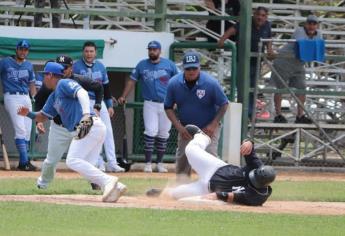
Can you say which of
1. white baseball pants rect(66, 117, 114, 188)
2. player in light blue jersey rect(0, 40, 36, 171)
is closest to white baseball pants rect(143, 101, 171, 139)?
player in light blue jersey rect(0, 40, 36, 171)

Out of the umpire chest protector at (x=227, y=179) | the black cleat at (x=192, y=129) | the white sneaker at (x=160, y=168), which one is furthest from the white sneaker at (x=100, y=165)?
the umpire chest protector at (x=227, y=179)

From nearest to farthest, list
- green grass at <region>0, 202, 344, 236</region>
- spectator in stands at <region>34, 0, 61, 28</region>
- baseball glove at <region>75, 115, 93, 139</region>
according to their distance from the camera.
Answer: green grass at <region>0, 202, 344, 236</region> → baseball glove at <region>75, 115, 93, 139</region> → spectator in stands at <region>34, 0, 61, 28</region>

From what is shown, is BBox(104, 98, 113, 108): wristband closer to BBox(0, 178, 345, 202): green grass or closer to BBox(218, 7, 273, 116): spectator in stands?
BBox(0, 178, 345, 202): green grass

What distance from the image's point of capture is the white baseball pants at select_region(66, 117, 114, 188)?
516 inches

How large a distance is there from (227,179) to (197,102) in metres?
1.51

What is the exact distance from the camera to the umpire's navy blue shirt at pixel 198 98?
564 inches

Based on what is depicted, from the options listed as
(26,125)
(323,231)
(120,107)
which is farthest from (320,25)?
(323,231)

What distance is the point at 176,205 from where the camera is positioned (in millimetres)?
13211

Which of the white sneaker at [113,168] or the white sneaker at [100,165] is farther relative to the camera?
the white sneaker at [113,168]

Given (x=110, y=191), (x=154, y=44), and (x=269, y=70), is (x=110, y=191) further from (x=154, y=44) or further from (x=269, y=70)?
(x=269, y=70)

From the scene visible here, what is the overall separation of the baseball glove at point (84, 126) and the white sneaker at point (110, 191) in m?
0.64

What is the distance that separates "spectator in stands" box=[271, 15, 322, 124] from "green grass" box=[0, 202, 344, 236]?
897cm

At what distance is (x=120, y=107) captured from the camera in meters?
21.1

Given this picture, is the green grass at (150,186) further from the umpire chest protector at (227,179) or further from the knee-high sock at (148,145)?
the knee-high sock at (148,145)
